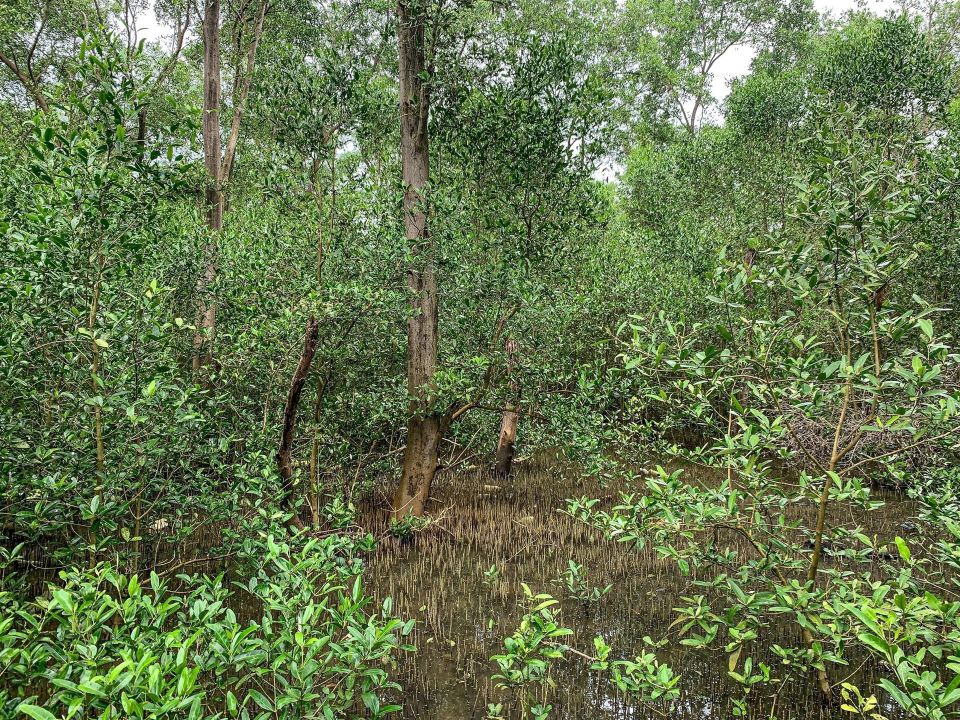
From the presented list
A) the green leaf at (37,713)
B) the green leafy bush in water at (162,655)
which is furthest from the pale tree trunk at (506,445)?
the green leaf at (37,713)

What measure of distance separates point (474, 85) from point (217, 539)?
679cm

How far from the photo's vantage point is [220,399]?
194 inches

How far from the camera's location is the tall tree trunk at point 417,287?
6871 millimetres

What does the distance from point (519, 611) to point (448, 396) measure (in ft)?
8.35

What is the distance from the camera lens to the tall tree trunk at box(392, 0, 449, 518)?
22.5 ft

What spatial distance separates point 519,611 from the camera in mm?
6012

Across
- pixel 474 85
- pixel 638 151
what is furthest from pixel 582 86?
pixel 638 151

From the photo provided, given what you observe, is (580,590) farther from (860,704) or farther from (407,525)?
(860,704)

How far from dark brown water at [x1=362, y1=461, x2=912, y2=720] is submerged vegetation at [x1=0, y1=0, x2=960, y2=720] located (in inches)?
1.9

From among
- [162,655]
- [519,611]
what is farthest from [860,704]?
[519,611]

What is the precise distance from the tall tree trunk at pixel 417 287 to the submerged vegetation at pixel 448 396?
4 centimetres

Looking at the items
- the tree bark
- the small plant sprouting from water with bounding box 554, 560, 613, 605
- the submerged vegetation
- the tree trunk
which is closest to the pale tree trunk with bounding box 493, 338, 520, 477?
the tree trunk

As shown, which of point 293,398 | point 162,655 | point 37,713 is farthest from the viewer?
point 293,398

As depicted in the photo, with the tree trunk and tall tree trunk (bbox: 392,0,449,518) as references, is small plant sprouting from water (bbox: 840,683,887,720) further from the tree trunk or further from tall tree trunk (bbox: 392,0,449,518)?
the tree trunk
